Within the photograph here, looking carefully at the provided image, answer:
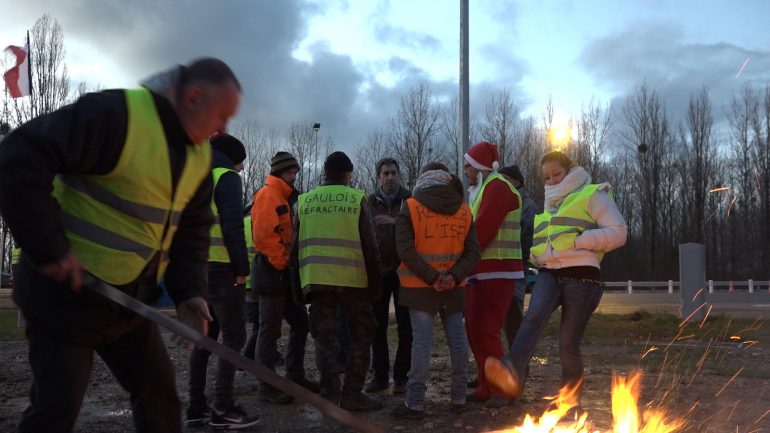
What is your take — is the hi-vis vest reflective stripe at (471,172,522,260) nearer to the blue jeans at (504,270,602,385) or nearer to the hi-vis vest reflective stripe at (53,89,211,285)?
the blue jeans at (504,270,602,385)

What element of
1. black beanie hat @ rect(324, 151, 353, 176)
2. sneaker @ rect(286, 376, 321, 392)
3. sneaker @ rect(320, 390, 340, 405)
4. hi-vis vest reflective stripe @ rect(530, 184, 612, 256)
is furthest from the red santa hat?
sneaker @ rect(286, 376, 321, 392)

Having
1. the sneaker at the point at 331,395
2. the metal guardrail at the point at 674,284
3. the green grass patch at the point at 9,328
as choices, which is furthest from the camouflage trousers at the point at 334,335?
the metal guardrail at the point at 674,284

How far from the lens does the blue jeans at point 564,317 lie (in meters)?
5.26

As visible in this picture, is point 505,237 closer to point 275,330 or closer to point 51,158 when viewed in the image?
point 275,330

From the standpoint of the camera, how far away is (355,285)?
576 centimetres

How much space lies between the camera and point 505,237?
20.4 ft

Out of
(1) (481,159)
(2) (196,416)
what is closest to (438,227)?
(1) (481,159)

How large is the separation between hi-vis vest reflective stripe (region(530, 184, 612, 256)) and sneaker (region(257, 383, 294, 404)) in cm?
252

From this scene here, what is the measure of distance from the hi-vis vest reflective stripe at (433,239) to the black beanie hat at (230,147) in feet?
5.24

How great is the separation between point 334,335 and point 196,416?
128 cm

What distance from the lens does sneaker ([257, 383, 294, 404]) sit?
19.6 feet

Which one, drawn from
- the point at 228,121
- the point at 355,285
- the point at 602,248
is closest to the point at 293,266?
Result: the point at 355,285

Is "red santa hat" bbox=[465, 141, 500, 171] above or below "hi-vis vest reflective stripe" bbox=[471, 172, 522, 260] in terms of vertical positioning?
above

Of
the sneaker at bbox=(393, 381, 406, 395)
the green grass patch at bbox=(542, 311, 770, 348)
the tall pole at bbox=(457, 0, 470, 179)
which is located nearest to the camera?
Result: the sneaker at bbox=(393, 381, 406, 395)
